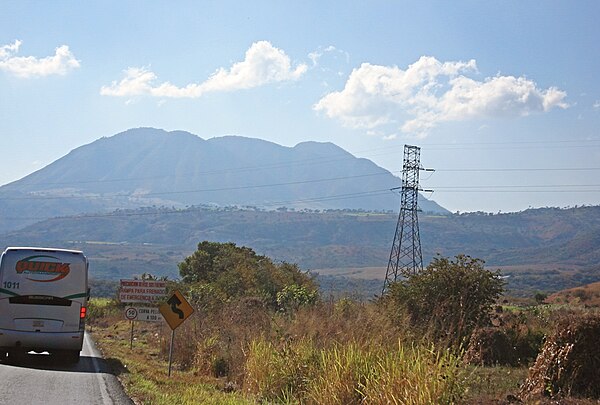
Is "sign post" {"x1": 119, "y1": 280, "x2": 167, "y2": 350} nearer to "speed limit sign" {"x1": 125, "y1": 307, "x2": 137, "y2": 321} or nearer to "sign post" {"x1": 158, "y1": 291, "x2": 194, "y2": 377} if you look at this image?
"speed limit sign" {"x1": 125, "y1": 307, "x2": 137, "y2": 321}

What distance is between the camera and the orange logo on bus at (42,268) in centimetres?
1977

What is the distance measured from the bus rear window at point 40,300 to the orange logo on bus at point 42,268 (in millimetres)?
436

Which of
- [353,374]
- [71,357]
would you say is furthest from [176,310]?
[353,374]

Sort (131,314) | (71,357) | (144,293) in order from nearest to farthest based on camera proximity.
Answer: (71,357), (144,293), (131,314)

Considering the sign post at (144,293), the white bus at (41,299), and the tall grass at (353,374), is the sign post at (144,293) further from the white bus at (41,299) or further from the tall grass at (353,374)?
the tall grass at (353,374)

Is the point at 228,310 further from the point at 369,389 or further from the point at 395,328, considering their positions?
the point at 369,389

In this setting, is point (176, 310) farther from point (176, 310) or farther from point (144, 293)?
point (144, 293)

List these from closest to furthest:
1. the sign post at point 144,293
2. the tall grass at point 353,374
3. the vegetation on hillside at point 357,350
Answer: the tall grass at point 353,374 < the vegetation on hillside at point 357,350 < the sign post at point 144,293

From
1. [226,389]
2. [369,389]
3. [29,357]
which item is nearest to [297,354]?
[226,389]

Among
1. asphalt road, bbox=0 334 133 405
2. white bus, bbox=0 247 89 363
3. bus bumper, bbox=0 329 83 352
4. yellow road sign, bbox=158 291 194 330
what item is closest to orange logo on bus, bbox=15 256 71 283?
white bus, bbox=0 247 89 363

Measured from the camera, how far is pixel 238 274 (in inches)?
1946

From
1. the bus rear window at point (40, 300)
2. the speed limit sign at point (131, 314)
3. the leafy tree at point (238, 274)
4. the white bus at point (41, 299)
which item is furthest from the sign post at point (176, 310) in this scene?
the leafy tree at point (238, 274)

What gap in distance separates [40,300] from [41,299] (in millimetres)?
44

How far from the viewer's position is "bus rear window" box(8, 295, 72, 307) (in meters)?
19.7
